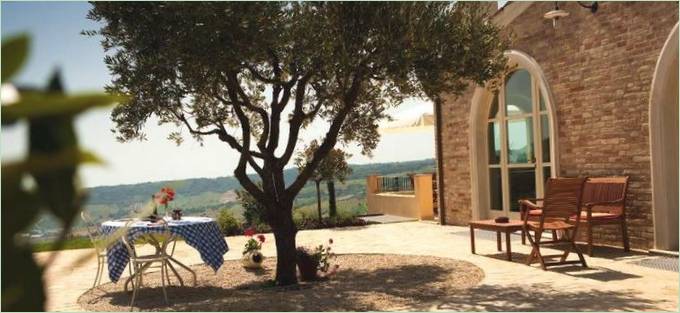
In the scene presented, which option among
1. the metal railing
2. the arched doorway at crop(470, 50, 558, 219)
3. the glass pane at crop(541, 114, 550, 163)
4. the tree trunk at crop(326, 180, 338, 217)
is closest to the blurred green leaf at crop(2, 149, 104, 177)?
the arched doorway at crop(470, 50, 558, 219)

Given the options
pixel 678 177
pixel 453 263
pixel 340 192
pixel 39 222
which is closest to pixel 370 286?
pixel 453 263

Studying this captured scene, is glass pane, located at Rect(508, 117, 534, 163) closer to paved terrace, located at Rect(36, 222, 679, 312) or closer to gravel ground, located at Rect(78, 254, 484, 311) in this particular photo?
paved terrace, located at Rect(36, 222, 679, 312)

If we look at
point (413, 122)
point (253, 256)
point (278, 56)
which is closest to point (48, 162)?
point (278, 56)

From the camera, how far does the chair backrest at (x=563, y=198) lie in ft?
24.0

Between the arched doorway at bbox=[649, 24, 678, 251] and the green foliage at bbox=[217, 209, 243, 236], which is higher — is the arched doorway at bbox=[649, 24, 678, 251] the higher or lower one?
the higher one

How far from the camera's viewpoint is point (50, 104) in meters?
0.30

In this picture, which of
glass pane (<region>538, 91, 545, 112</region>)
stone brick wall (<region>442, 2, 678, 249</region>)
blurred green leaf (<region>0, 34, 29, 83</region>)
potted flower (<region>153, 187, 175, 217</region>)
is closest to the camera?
blurred green leaf (<region>0, 34, 29, 83</region>)

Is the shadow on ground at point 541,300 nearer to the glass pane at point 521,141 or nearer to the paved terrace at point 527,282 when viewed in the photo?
the paved terrace at point 527,282

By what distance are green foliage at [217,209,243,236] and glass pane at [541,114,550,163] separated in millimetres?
6281

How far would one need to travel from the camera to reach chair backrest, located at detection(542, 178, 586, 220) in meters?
7.31

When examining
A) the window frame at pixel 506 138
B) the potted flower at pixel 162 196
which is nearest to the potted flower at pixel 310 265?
the potted flower at pixel 162 196

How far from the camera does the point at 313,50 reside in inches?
242

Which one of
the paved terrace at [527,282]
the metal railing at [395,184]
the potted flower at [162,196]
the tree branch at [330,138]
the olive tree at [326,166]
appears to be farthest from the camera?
the metal railing at [395,184]

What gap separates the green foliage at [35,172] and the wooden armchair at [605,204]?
26.3 feet
